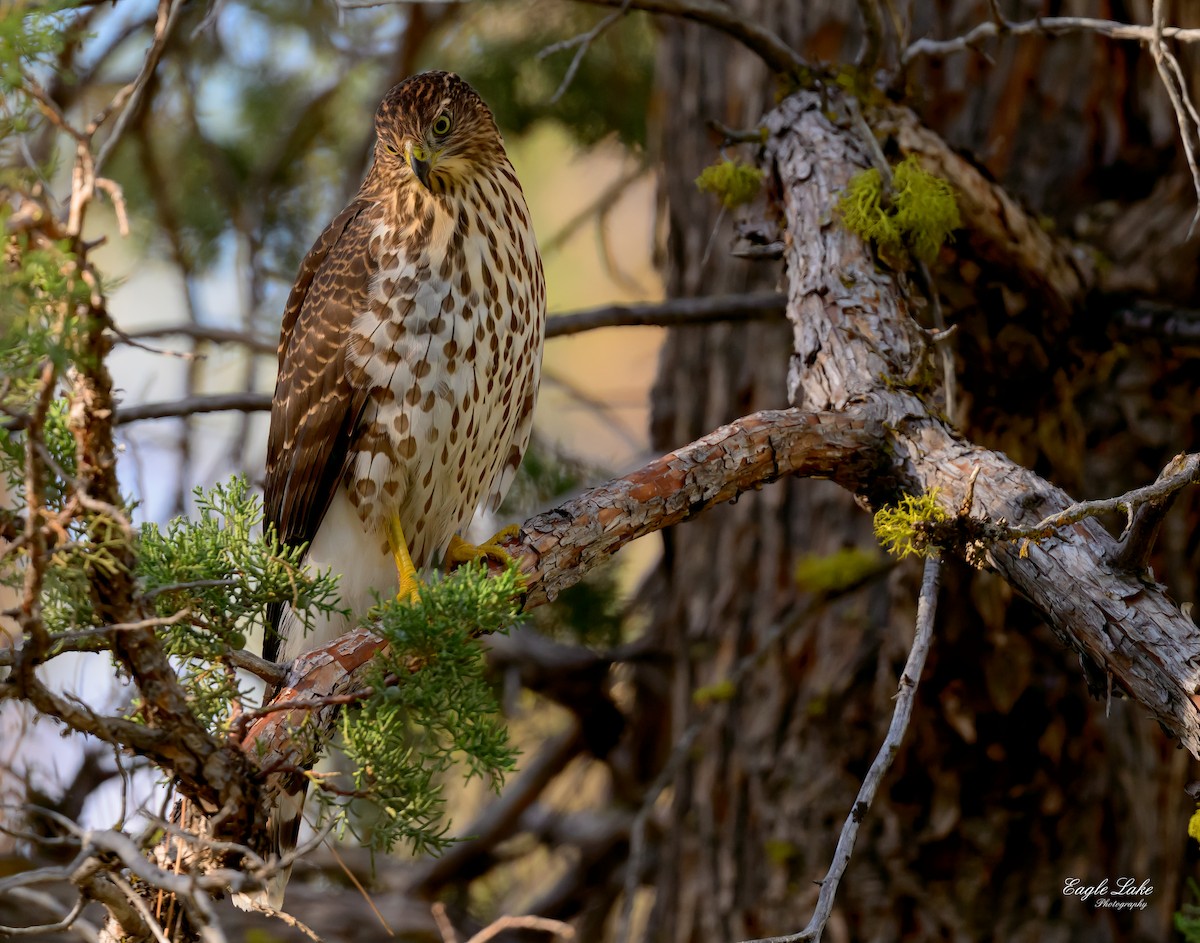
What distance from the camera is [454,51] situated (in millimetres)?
5949

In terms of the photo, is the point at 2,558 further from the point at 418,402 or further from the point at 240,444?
the point at 240,444

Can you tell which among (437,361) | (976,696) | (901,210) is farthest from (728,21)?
(976,696)

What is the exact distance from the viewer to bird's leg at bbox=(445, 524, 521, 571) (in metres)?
2.75

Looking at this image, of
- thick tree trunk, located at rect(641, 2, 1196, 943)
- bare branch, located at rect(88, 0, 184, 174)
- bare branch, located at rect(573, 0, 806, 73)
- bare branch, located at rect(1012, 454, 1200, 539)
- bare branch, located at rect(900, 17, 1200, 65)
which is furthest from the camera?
thick tree trunk, located at rect(641, 2, 1196, 943)

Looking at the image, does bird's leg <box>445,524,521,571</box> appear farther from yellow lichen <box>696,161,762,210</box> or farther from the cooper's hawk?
yellow lichen <box>696,161,762,210</box>

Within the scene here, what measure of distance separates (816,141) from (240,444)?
9.05 ft

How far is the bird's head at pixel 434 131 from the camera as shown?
331cm

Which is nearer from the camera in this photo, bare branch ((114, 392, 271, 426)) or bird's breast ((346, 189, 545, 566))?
bird's breast ((346, 189, 545, 566))

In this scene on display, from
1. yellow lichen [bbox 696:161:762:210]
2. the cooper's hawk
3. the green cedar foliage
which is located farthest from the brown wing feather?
the green cedar foliage

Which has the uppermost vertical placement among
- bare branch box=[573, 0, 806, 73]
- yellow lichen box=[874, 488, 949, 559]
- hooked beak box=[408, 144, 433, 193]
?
bare branch box=[573, 0, 806, 73]

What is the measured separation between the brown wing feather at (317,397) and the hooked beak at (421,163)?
0.80 ft

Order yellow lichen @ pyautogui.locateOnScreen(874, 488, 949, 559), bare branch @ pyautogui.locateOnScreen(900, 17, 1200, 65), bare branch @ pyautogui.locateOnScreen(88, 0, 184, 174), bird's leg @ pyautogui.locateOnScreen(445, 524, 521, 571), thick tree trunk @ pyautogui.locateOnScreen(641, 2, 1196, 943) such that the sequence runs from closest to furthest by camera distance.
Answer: bare branch @ pyautogui.locateOnScreen(88, 0, 184, 174)
yellow lichen @ pyautogui.locateOnScreen(874, 488, 949, 559)
bare branch @ pyautogui.locateOnScreen(900, 17, 1200, 65)
bird's leg @ pyautogui.locateOnScreen(445, 524, 521, 571)
thick tree trunk @ pyautogui.locateOnScreen(641, 2, 1196, 943)

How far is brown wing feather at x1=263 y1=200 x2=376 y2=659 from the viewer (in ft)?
10.5

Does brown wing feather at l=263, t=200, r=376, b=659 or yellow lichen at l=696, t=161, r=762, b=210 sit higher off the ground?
yellow lichen at l=696, t=161, r=762, b=210
